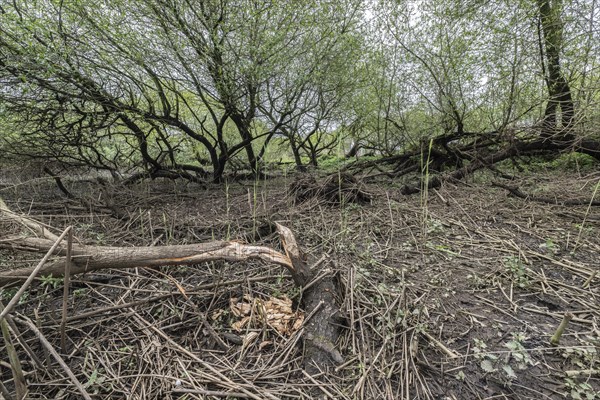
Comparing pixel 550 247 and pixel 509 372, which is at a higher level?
pixel 550 247

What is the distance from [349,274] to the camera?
5.52 ft

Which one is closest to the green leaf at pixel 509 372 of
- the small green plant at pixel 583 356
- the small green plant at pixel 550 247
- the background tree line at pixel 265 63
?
the small green plant at pixel 583 356

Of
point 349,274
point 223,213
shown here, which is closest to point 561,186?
point 349,274

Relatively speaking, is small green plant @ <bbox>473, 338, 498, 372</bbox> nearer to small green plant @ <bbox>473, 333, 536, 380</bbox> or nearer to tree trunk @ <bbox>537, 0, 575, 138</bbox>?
small green plant @ <bbox>473, 333, 536, 380</bbox>

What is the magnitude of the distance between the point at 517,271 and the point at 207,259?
213 cm

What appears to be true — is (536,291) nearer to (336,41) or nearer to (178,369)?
(178,369)

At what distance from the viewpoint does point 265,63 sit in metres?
4.35

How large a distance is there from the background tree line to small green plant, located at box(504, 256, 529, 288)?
6.20 ft

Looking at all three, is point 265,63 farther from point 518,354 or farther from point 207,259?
point 518,354

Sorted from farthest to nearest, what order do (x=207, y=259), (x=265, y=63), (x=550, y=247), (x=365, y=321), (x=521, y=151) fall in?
(x=521, y=151) → (x=265, y=63) → (x=550, y=247) → (x=207, y=259) → (x=365, y=321)

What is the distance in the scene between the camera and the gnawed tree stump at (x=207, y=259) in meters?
1.26

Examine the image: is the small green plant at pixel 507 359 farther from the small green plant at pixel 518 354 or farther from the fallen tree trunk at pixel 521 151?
the fallen tree trunk at pixel 521 151

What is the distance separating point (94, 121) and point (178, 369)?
201 inches

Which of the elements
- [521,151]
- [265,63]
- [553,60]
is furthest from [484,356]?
[553,60]
